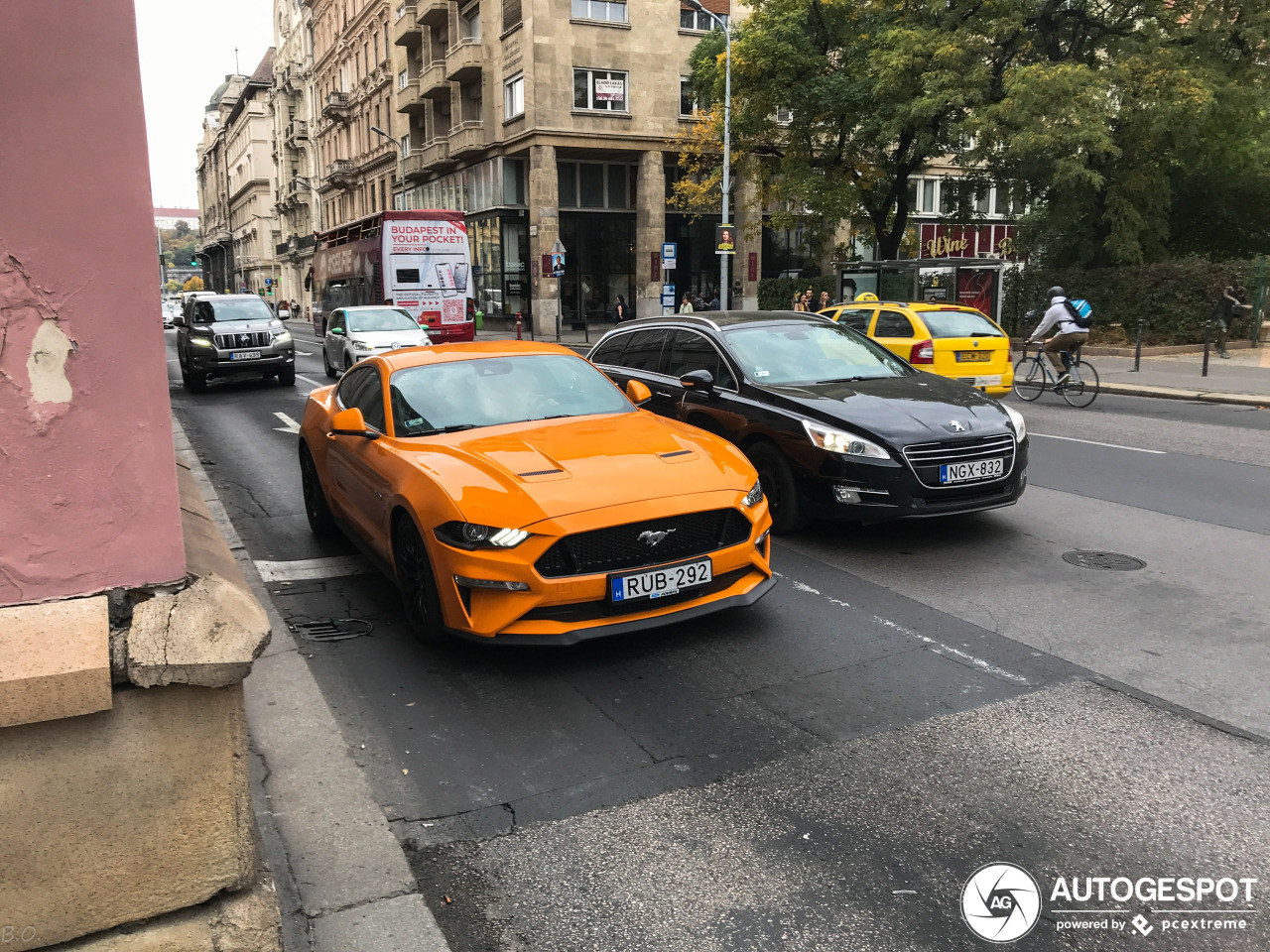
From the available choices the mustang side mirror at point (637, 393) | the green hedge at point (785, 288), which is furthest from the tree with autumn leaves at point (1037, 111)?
the mustang side mirror at point (637, 393)

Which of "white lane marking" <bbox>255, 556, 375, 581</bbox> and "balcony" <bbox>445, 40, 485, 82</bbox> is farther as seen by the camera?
"balcony" <bbox>445, 40, 485, 82</bbox>

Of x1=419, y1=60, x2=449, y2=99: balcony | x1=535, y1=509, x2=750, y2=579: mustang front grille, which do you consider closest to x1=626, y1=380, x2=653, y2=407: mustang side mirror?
x1=535, y1=509, x2=750, y2=579: mustang front grille

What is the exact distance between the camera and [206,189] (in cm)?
16512

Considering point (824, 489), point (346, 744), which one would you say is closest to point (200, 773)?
point (346, 744)

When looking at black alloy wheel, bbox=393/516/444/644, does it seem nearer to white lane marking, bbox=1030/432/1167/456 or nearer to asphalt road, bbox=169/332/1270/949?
asphalt road, bbox=169/332/1270/949

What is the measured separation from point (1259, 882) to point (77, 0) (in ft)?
13.3

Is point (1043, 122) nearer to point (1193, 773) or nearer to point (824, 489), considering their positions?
point (824, 489)

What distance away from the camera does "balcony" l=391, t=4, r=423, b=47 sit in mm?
51938

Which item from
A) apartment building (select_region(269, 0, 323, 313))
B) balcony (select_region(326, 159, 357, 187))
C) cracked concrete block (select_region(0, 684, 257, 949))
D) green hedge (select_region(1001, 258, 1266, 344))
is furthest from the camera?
apartment building (select_region(269, 0, 323, 313))

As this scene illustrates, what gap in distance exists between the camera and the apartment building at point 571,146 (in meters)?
42.4

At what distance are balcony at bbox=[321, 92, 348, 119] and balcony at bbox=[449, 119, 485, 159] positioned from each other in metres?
30.3

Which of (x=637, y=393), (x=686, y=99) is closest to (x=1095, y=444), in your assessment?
(x=637, y=393)

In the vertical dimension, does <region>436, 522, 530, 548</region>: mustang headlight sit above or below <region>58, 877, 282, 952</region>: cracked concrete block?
above

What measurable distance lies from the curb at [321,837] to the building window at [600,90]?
136 ft
